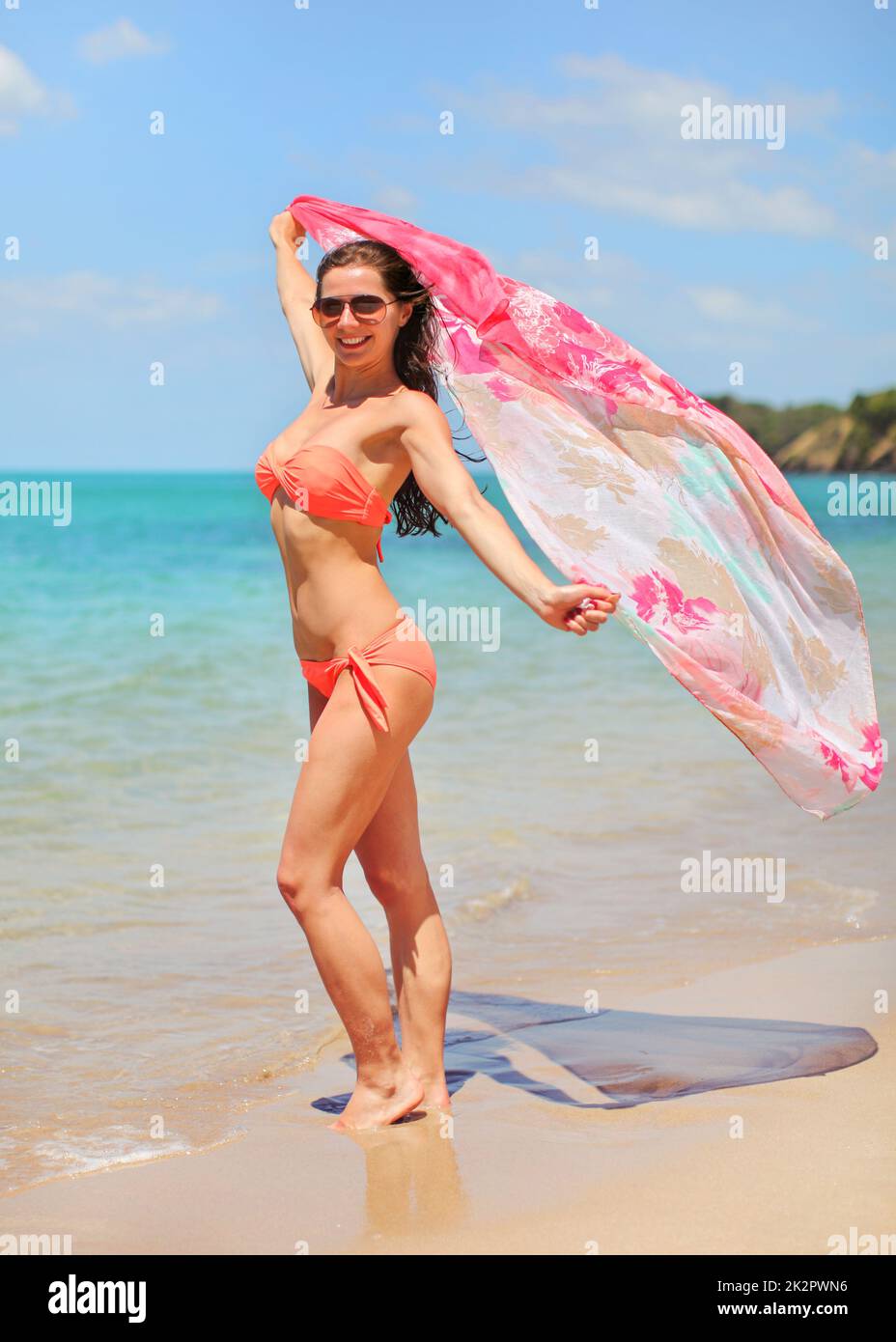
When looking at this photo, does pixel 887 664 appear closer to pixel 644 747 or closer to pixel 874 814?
pixel 644 747

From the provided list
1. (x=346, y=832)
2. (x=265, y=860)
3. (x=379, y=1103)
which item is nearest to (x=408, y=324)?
(x=346, y=832)

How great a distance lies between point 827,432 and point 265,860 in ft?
182

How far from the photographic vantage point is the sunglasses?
3.46 meters

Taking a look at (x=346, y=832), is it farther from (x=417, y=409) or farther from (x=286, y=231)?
(x=286, y=231)

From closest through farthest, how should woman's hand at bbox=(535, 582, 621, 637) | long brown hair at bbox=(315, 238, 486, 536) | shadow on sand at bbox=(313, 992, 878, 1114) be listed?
woman's hand at bbox=(535, 582, 621, 637), long brown hair at bbox=(315, 238, 486, 536), shadow on sand at bbox=(313, 992, 878, 1114)

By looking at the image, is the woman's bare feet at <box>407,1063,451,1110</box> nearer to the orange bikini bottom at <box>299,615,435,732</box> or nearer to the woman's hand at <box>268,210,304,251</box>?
the orange bikini bottom at <box>299,615,435,732</box>

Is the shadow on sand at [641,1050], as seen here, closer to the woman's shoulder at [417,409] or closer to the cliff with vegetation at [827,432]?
the woman's shoulder at [417,409]

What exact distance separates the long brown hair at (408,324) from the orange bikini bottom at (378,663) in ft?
0.93

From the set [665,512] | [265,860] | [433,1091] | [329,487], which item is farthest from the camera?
[265,860]

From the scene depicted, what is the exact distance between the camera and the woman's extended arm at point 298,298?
3846mm

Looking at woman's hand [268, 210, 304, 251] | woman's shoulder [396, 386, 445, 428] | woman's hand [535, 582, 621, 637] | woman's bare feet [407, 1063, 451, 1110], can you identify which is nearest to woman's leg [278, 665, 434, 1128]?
woman's bare feet [407, 1063, 451, 1110]

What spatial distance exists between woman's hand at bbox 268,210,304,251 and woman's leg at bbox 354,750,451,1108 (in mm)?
1562

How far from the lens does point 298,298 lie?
400cm

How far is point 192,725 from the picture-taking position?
9.68 metres
